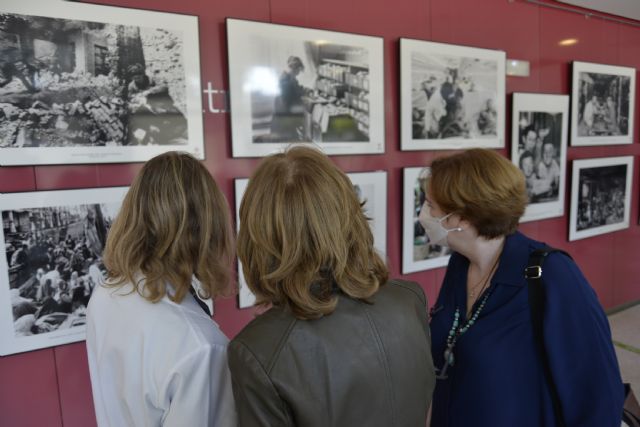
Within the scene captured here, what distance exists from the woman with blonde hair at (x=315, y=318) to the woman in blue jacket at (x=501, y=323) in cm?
52

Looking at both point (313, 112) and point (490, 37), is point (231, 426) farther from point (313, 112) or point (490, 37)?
point (490, 37)

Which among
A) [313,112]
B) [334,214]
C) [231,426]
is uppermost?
[313,112]

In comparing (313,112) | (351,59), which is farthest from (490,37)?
(313,112)

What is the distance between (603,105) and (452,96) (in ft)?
6.21

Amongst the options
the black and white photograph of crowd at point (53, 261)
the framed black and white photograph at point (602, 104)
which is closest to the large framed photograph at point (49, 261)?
the black and white photograph of crowd at point (53, 261)

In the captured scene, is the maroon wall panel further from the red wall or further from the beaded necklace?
the beaded necklace

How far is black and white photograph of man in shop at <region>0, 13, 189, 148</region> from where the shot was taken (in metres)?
1.85

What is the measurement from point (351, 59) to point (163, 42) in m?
1.09

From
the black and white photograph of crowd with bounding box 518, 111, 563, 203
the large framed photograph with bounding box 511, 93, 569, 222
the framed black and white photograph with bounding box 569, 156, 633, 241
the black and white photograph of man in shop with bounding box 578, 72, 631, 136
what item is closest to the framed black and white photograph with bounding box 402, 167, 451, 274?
the large framed photograph with bounding box 511, 93, 569, 222

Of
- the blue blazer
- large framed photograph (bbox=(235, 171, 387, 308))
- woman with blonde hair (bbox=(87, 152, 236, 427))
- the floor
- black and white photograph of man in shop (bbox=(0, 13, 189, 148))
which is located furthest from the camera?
the floor

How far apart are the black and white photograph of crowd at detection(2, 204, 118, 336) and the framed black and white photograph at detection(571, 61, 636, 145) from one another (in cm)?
379

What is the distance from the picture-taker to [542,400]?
4.49 feet

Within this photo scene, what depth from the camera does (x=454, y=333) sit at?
1.59 metres

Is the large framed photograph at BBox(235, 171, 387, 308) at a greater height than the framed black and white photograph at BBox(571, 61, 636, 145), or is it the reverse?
the framed black and white photograph at BBox(571, 61, 636, 145)
